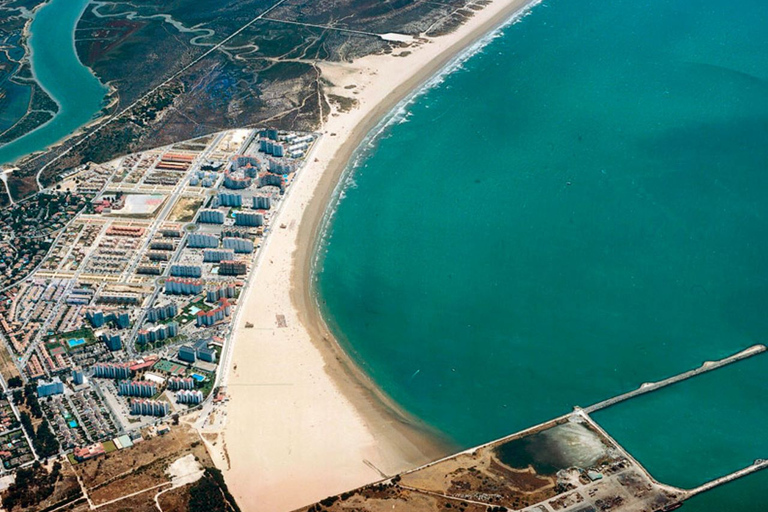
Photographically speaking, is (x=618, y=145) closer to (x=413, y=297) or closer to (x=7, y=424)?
(x=413, y=297)

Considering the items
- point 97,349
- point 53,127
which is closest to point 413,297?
point 97,349

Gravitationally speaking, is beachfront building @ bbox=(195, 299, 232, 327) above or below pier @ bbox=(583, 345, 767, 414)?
above

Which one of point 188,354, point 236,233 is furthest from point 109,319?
point 236,233

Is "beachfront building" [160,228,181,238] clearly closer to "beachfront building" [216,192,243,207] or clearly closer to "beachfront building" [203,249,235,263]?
"beachfront building" [203,249,235,263]

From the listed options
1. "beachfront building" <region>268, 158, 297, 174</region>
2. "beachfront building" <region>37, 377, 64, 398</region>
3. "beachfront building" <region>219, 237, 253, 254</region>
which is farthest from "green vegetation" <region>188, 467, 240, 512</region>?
"beachfront building" <region>268, 158, 297, 174</region>

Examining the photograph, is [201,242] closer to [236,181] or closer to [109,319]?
[236,181]
